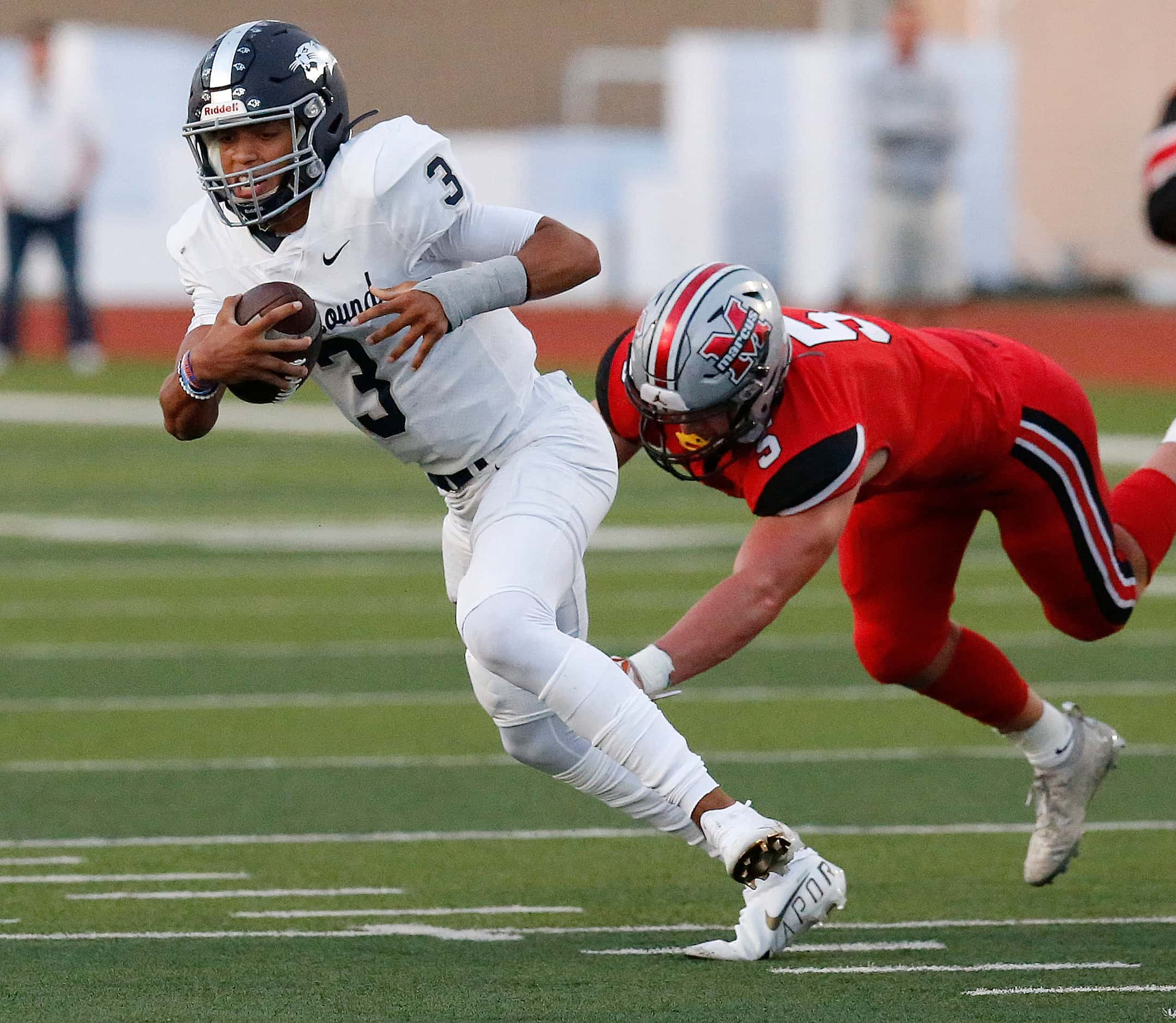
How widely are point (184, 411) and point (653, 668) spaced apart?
0.94 meters

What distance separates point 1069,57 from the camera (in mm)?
25141

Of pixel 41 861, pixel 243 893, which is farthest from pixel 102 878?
pixel 243 893

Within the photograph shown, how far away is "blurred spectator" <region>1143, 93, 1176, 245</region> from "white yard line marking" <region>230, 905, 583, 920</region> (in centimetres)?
169

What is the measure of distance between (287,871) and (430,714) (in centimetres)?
199

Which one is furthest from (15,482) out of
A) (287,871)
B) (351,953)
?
(351,953)

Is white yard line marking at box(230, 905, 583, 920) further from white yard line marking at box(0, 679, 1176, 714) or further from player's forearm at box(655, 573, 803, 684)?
white yard line marking at box(0, 679, 1176, 714)

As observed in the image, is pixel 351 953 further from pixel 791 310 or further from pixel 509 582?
pixel 791 310

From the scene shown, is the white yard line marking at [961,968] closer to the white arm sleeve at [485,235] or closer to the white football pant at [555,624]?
the white football pant at [555,624]

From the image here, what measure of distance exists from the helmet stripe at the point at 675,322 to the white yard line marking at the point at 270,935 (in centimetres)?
108

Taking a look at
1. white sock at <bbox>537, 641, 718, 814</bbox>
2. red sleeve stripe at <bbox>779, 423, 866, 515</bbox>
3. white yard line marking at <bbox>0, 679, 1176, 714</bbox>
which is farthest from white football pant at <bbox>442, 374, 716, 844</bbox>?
white yard line marking at <bbox>0, 679, 1176, 714</bbox>

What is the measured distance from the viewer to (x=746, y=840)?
3.75 metres

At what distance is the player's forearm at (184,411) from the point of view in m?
3.94

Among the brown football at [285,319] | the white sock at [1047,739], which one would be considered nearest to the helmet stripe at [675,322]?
the brown football at [285,319]

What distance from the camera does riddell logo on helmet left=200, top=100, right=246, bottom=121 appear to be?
3.96 m
